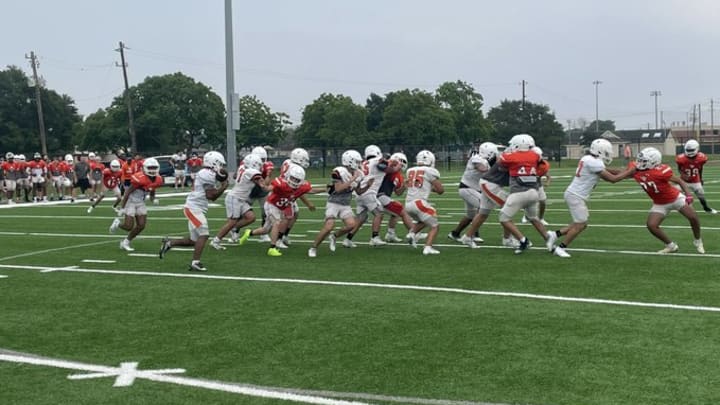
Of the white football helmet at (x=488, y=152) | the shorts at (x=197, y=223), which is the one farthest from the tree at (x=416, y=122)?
the shorts at (x=197, y=223)

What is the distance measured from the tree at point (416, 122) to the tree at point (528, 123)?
17844mm

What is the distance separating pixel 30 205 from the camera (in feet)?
85.8

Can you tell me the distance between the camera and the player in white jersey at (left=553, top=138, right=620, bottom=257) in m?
10.8

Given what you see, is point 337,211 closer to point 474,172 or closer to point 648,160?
point 474,172

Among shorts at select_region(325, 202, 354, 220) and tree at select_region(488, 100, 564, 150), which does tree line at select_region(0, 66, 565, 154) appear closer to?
tree at select_region(488, 100, 564, 150)

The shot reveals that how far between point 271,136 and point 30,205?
49640 mm

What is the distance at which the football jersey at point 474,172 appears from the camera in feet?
41.3

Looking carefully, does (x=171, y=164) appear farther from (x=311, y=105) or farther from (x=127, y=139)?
(x=311, y=105)

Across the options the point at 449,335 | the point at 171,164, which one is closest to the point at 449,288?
the point at 449,335

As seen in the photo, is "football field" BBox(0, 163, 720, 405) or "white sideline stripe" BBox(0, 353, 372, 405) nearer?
"white sideline stripe" BBox(0, 353, 372, 405)

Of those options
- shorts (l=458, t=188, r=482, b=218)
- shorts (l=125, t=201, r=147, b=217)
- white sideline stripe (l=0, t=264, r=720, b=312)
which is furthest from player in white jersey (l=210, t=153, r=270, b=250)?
shorts (l=458, t=188, r=482, b=218)

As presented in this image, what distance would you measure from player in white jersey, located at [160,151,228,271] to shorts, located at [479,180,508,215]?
4.20 meters

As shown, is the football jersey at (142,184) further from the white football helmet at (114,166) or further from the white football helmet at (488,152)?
the white football helmet at (114,166)

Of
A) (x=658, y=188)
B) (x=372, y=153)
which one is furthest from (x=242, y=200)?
(x=658, y=188)
